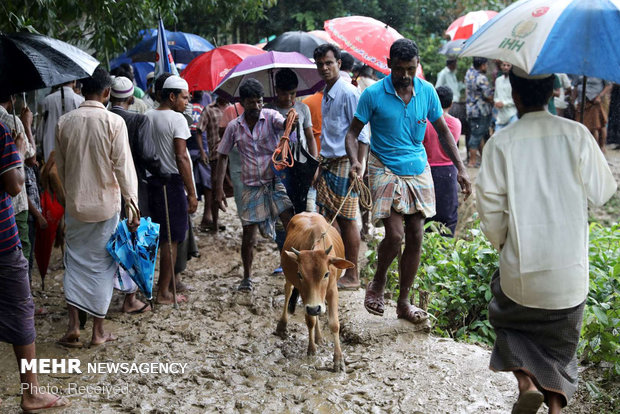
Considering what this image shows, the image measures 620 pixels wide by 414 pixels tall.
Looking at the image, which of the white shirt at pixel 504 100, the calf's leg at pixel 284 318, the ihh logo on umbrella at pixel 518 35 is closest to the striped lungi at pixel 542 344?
the ihh logo on umbrella at pixel 518 35

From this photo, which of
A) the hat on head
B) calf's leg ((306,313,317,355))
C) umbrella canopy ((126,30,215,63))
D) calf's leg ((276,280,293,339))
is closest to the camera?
calf's leg ((306,313,317,355))

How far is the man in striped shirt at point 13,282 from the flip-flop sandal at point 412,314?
121 inches

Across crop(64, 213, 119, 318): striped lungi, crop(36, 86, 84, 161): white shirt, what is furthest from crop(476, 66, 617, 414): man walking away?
crop(36, 86, 84, 161): white shirt

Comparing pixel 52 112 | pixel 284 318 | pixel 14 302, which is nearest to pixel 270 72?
pixel 52 112

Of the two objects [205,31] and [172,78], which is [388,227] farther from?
[205,31]

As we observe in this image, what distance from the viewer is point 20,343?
14.0ft

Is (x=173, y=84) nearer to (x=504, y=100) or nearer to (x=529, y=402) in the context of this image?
(x=529, y=402)

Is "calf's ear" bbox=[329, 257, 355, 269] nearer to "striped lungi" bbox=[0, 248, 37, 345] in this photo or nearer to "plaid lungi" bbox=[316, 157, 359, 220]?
"plaid lungi" bbox=[316, 157, 359, 220]

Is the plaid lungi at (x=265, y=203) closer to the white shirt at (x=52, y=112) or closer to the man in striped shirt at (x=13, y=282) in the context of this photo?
the white shirt at (x=52, y=112)

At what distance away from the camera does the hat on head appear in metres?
6.25

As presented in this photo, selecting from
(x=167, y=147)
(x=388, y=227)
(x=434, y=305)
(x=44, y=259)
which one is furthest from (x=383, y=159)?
(x=44, y=259)

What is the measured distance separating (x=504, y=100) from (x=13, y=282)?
10.3 metres

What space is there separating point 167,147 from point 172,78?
718 mm

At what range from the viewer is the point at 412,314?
5.79 m
